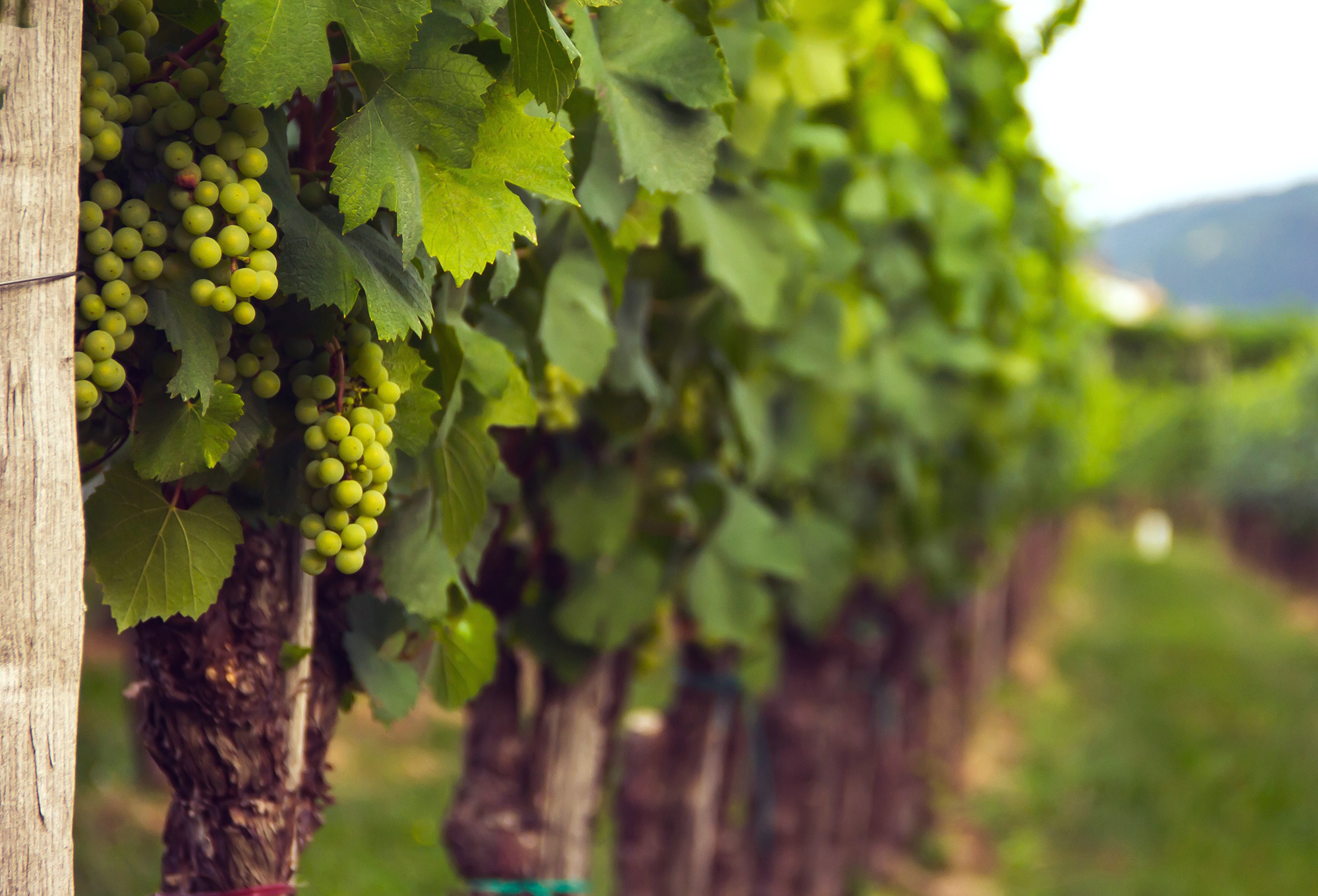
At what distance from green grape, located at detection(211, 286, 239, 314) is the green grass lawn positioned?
7.66m

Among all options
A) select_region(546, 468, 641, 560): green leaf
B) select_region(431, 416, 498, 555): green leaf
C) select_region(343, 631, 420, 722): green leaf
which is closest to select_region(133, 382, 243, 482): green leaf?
select_region(431, 416, 498, 555): green leaf

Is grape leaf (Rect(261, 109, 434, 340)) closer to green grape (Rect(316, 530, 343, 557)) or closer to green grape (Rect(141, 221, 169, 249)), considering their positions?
green grape (Rect(141, 221, 169, 249))

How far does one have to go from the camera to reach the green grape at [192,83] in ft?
3.67

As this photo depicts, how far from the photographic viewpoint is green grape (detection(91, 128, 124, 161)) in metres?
1.09

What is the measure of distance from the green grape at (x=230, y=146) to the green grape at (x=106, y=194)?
0.10 meters

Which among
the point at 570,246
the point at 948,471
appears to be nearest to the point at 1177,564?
the point at 948,471

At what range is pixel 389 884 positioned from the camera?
578cm

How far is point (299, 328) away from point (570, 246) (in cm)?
76

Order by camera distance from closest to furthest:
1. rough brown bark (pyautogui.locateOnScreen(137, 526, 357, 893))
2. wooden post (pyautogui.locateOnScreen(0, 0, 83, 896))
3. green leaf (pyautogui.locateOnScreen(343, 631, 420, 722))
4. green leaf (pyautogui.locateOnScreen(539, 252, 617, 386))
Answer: wooden post (pyautogui.locateOnScreen(0, 0, 83, 896)) < rough brown bark (pyautogui.locateOnScreen(137, 526, 357, 893)) < green leaf (pyautogui.locateOnScreen(343, 631, 420, 722)) < green leaf (pyautogui.locateOnScreen(539, 252, 617, 386))

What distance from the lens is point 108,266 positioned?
1.09 m

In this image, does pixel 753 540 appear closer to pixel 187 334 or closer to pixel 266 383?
pixel 266 383

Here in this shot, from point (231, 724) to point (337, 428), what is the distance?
46 cm

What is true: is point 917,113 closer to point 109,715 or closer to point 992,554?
point 992,554

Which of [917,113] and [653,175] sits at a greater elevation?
[917,113]
